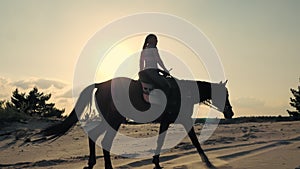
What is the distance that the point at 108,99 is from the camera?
9102mm

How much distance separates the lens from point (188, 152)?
11250mm

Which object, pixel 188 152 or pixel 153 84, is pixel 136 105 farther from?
pixel 188 152

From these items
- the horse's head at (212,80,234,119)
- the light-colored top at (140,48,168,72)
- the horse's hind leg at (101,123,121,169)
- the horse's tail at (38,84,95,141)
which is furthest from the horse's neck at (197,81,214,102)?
the horse's tail at (38,84,95,141)

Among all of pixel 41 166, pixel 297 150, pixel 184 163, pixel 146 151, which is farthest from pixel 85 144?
pixel 297 150

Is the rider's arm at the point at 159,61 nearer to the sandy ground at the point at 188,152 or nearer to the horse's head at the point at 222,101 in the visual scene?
the horse's head at the point at 222,101

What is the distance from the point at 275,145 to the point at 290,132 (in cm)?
394

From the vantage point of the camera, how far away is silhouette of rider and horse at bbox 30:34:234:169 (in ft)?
29.8

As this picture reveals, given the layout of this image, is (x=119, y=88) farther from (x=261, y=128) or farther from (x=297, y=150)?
(x=261, y=128)

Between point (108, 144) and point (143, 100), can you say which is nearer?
point (108, 144)

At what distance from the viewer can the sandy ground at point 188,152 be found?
939 centimetres

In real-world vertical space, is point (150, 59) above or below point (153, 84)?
above

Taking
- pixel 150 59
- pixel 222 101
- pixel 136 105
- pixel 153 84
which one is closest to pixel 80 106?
pixel 136 105

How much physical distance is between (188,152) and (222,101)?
5.81 ft

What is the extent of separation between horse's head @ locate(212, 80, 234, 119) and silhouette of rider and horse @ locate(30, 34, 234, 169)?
387mm
